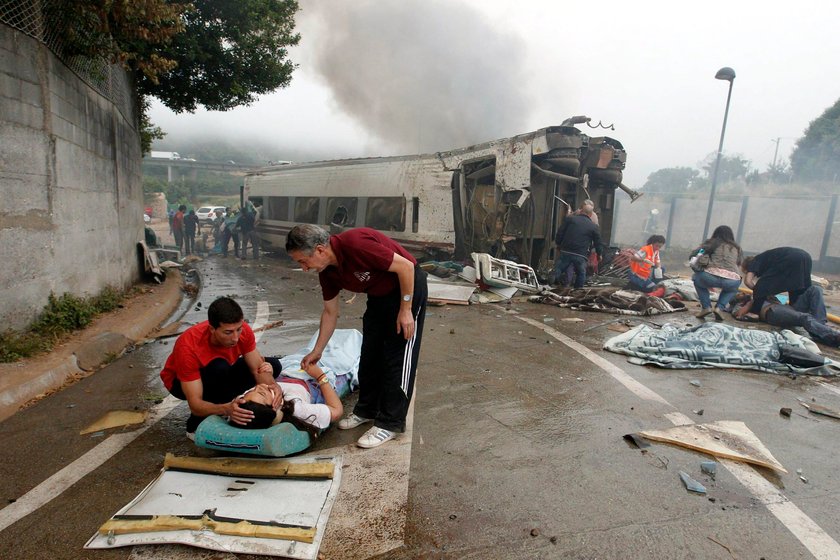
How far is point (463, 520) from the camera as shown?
7.90 feet

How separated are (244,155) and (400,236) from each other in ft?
250

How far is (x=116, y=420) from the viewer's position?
3.61m

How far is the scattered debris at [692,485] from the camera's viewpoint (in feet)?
8.79

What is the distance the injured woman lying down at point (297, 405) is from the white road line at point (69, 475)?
920mm

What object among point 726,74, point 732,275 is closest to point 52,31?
point 732,275

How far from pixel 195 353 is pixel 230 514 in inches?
38.9

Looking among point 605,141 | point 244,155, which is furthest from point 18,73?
point 244,155

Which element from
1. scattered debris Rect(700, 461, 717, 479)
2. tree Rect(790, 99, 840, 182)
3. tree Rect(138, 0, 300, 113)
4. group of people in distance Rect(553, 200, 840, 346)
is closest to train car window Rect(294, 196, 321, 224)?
tree Rect(138, 0, 300, 113)

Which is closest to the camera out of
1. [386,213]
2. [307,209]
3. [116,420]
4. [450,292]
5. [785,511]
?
[785,511]

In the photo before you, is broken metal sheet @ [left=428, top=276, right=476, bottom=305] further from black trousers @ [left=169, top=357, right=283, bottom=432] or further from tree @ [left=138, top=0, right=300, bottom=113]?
tree @ [left=138, top=0, right=300, bottom=113]

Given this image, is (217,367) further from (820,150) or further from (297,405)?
(820,150)

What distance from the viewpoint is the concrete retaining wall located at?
4410 mm

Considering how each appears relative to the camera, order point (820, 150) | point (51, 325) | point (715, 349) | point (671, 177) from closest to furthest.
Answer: point (51, 325) < point (715, 349) < point (820, 150) < point (671, 177)

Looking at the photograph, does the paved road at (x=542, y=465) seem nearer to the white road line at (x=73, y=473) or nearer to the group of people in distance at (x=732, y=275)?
the white road line at (x=73, y=473)
